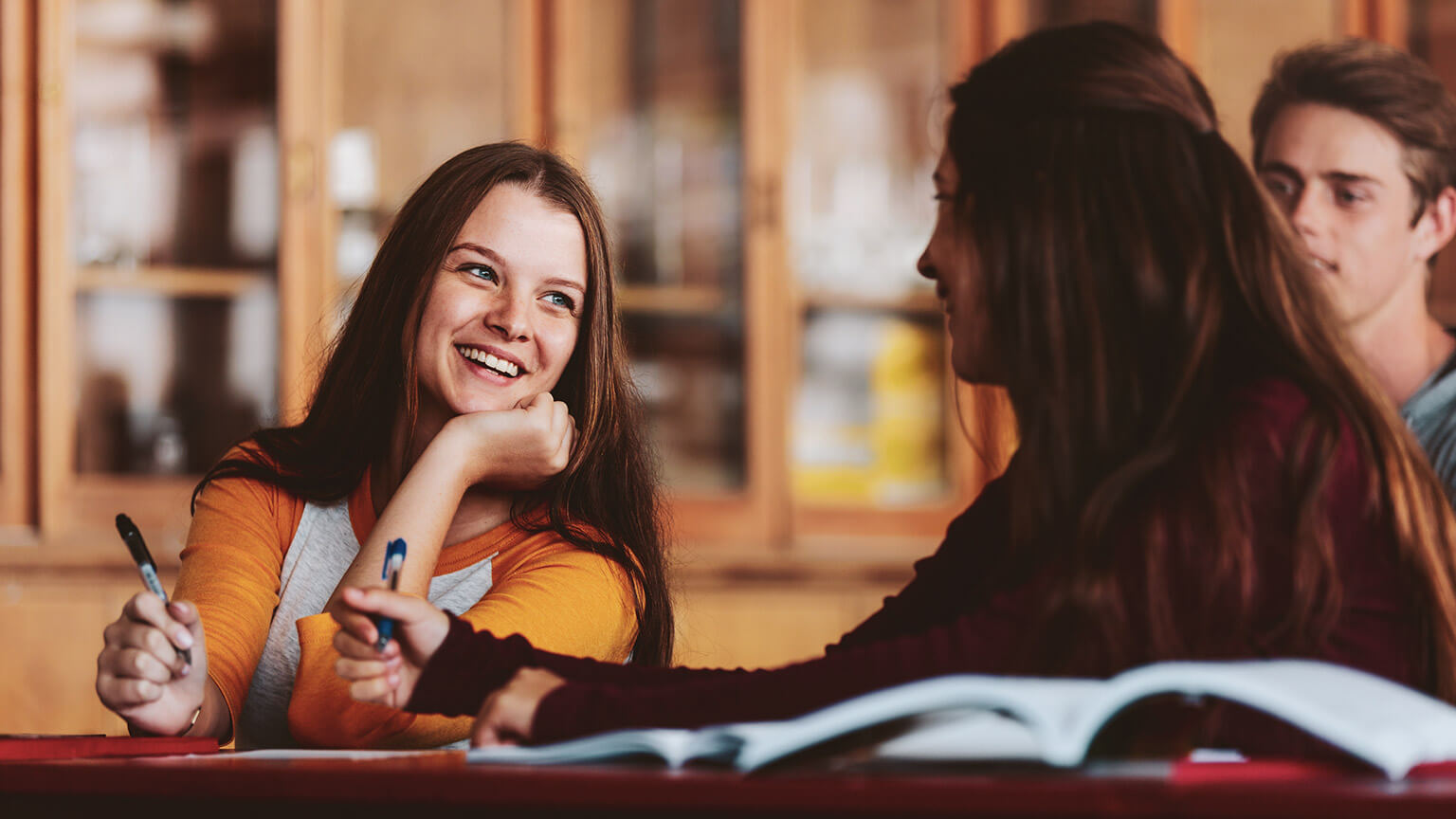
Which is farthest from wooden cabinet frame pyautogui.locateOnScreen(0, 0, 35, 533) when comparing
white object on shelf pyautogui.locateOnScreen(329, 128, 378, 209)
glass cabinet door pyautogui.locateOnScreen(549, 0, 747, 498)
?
glass cabinet door pyautogui.locateOnScreen(549, 0, 747, 498)

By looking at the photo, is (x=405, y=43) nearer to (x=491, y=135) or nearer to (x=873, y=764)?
(x=491, y=135)

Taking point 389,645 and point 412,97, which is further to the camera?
point 412,97

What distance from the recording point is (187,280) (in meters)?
2.82

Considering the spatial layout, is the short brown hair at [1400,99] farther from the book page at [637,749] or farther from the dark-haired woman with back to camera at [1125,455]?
the book page at [637,749]

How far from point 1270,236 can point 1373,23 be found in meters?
2.45

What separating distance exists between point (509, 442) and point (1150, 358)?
0.63m

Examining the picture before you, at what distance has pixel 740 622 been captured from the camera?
272cm

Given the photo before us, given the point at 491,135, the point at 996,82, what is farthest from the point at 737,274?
the point at 996,82

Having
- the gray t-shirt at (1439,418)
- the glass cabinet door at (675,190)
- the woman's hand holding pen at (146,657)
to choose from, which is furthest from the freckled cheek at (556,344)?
the glass cabinet door at (675,190)

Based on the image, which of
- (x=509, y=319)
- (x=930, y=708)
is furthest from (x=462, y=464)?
(x=930, y=708)

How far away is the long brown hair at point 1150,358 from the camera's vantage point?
2.44 feet

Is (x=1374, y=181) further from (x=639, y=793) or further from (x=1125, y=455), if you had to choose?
(x=639, y=793)

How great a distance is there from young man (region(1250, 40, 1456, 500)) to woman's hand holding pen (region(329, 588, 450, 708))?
3.72ft

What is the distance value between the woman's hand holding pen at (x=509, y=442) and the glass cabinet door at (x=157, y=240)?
1624mm
